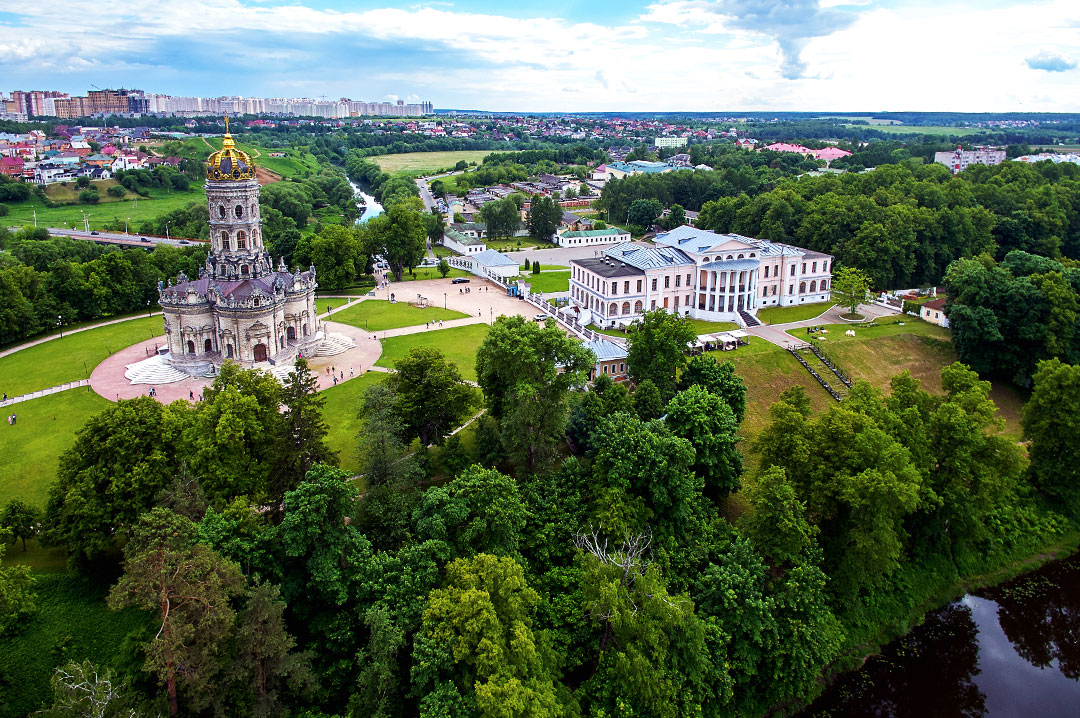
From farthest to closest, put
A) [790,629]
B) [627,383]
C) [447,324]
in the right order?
[447,324] → [627,383] → [790,629]

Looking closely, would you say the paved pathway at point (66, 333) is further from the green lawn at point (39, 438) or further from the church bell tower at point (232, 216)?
the church bell tower at point (232, 216)

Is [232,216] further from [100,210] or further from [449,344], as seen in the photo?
[100,210]

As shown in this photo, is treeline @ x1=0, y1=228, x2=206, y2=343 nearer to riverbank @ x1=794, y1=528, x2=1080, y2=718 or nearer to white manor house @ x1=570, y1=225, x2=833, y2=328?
white manor house @ x1=570, y1=225, x2=833, y2=328

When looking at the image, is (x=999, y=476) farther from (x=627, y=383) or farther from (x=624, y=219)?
(x=624, y=219)

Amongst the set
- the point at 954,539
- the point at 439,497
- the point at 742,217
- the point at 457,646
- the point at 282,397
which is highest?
the point at 742,217

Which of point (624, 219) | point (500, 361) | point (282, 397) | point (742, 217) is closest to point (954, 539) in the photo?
point (500, 361)

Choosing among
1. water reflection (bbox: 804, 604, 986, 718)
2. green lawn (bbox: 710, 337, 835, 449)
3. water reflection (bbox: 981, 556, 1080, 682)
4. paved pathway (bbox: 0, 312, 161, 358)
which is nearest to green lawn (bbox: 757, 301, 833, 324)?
green lawn (bbox: 710, 337, 835, 449)

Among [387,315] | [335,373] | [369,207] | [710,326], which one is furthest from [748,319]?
[369,207]
